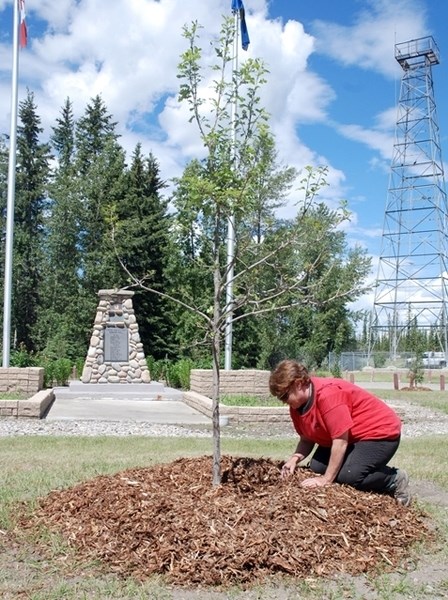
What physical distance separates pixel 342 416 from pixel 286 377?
1.46 feet

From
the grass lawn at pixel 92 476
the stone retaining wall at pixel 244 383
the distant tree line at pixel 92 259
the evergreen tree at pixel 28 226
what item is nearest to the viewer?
the grass lawn at pixel 92 476

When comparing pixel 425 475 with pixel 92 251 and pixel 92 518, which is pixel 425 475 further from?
pixel 92 251

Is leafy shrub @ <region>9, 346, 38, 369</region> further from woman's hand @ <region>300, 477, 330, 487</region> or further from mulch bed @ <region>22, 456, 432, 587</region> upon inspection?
woman's hand @ <region>300, 477, 330, 487</region>

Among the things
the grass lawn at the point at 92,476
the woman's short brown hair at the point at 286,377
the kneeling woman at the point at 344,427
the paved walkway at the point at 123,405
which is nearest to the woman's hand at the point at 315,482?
the kneeling woman at the point at 344,427

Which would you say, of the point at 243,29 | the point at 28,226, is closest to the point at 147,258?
the point at 28,226

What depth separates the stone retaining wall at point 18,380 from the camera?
15.6m

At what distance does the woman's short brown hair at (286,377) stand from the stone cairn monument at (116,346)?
1617 centimetres

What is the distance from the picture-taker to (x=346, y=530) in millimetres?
4016

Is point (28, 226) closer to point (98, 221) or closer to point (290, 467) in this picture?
point (98, 221)

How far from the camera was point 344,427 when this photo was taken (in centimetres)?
435

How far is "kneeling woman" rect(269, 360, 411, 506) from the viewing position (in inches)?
173

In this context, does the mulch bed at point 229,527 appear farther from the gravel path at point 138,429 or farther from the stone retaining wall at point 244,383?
the stone retaining wall at point 244,383

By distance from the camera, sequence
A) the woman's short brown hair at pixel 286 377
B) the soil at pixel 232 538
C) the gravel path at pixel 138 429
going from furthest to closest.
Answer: the gravel path at pixel 138 429 → the woman's short brown hair at pixel 286 377 → the soil at pixel 232 538

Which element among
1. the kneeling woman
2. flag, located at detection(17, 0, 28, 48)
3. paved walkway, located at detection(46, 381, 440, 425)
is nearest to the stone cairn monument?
paved walkway, located at detection(46, 381, 440, 425)
